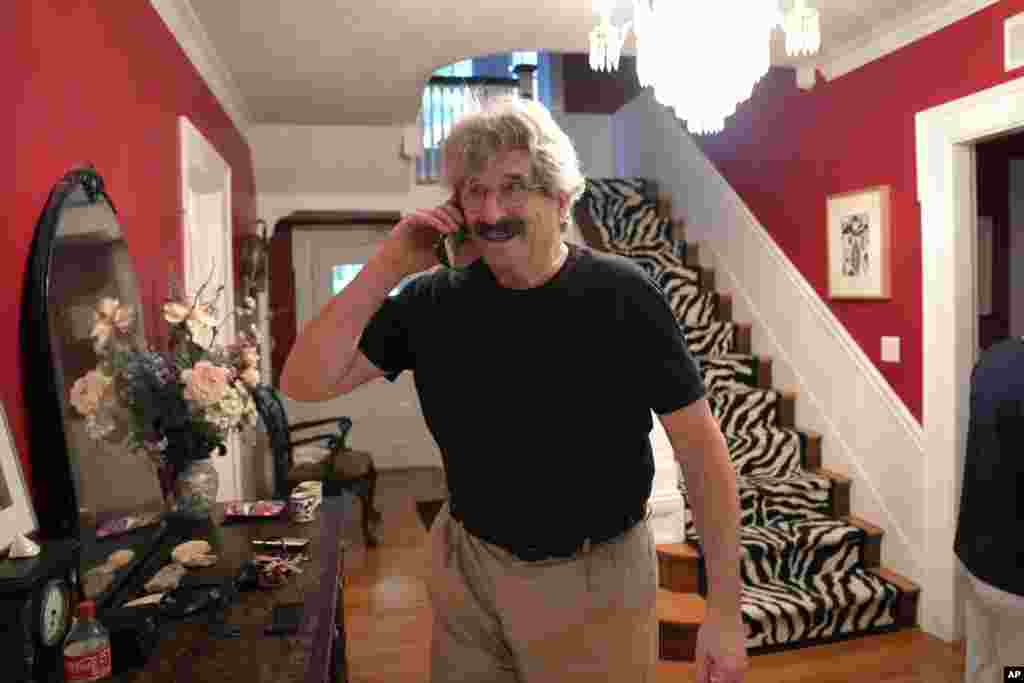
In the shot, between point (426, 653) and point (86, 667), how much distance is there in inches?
75.2

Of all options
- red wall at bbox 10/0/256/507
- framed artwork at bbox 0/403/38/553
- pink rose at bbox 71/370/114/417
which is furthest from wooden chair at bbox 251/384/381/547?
framed artwork at bbox 0/403/38/553

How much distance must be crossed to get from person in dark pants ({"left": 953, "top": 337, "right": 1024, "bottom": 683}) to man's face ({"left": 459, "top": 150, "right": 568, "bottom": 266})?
1.38 m

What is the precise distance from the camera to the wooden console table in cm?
114

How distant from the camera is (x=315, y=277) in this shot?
5.35 meters

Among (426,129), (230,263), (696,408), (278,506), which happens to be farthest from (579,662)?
(426,129)

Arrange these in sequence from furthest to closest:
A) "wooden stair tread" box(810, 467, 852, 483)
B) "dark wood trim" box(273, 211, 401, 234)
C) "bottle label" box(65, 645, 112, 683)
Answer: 1. "dark wood trim" box(273, 211, 401, 234)
2. "wooden stair tread" box(810, 467, 852, 483)
3. "bottle label" box(65, 645, 112, 683)

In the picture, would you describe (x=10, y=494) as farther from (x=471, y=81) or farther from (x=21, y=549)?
(x=471, y=81)

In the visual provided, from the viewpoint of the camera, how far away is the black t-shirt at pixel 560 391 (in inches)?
42.6

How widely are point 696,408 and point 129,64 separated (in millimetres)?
1987

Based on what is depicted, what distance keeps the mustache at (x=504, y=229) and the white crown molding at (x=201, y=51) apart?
6.57ft

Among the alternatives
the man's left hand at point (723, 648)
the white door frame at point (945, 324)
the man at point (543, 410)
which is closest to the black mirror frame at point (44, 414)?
the man at point (543, 410)

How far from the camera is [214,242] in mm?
3521

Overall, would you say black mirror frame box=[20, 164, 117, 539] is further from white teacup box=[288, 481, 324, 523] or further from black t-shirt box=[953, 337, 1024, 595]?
black t-shirt box=[953, 337, 1024, 595]

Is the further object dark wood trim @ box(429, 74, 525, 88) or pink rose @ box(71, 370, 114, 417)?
dark wood trim @ box(429, 74, 525, 88)
